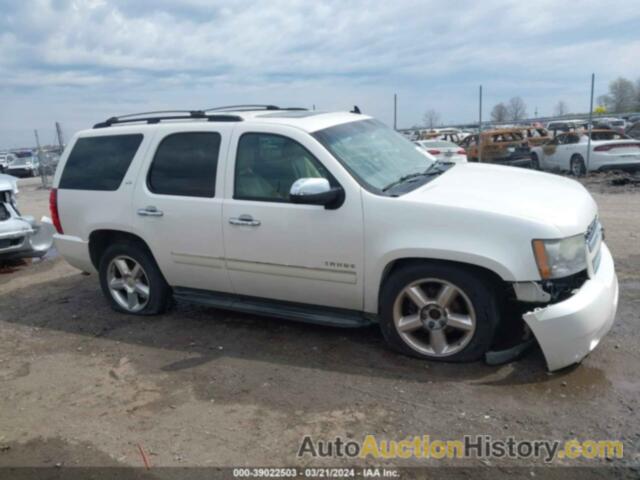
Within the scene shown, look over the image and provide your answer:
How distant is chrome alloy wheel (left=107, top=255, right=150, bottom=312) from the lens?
17.6ft

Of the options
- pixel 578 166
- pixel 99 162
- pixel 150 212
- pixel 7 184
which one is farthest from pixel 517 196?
pixel 578 166

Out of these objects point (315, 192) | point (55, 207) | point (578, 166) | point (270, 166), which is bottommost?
Answer: point (578, 166)

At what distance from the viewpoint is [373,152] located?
4559 millimetres

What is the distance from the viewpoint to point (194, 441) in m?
3.25

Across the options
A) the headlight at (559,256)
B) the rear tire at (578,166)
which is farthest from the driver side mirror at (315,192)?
the rear tire at (578,166)

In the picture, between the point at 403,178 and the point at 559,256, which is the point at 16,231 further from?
the point at 559,256

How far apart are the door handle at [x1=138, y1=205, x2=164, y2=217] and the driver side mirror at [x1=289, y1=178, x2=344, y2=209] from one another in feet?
4.82

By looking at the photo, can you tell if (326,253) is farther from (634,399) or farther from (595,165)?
(595,165)

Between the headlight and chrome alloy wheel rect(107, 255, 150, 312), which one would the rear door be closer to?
chrome alloy wheel rect(107, 255, 150, 312)

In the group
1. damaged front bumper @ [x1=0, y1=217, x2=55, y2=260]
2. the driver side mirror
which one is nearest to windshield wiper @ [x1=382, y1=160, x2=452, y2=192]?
the driver side mirror

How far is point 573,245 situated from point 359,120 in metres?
2.22

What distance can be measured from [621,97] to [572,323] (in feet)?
167

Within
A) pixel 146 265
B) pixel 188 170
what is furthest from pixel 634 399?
pixel 146 265

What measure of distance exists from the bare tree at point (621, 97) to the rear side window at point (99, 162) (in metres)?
46.5
